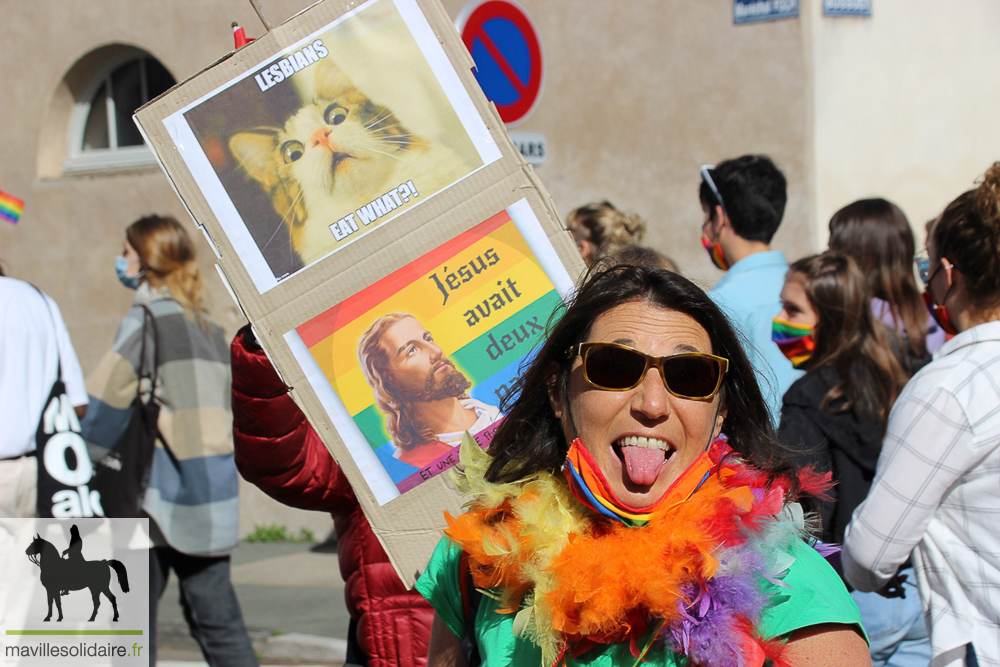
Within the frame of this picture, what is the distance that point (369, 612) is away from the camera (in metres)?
2.49

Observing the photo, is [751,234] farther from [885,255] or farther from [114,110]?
[114,110]

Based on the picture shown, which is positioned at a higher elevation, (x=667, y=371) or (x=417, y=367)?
(x=417, y=367)

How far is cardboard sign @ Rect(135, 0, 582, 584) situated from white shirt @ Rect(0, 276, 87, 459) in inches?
74.1

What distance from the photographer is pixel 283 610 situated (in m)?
6.33

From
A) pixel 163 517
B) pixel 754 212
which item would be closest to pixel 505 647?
pixel 754 212

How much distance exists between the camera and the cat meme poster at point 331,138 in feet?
6.02

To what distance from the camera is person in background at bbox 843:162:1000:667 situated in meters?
2.23

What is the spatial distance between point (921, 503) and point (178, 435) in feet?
9.99

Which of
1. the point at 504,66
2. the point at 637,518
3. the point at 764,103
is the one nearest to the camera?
the point at 637,518

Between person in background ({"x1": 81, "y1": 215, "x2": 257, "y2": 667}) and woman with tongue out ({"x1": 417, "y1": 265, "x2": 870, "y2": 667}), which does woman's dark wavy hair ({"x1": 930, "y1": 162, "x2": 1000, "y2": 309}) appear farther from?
person in background ({"x1": 81, "y1": 215, "x2": 257, "y2": 667})

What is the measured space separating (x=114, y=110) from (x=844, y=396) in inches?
298

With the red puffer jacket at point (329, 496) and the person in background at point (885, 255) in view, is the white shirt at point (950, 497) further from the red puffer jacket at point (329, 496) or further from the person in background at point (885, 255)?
the person in background at point (885, 255)

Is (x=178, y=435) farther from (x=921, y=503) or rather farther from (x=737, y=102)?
(x=737, y=102)

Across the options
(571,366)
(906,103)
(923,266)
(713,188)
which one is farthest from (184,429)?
(906,103)
